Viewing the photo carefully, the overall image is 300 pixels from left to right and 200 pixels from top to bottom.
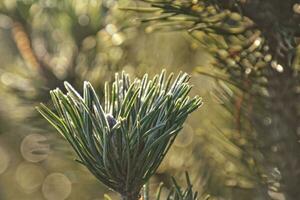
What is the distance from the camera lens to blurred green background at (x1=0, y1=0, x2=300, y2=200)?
1.98 feet

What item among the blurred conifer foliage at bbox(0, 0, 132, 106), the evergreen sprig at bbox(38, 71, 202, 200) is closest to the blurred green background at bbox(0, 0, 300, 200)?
the blurred conifer foliage at bbox(0, 0, 132, 106)

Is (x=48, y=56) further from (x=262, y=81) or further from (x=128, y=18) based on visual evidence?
(x=262, y=81)

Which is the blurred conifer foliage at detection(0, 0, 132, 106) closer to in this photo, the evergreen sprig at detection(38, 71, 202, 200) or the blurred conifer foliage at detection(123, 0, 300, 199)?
the blurred conifer foliage at detection(123, 0, 300, 199)

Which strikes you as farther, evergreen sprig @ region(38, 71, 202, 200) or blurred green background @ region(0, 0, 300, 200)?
blurred green background @ region(0, 0, 300, 200)

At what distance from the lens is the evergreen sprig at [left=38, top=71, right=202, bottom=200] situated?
0.38 m

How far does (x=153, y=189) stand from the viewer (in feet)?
2.08

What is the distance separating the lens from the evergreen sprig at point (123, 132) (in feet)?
1.26

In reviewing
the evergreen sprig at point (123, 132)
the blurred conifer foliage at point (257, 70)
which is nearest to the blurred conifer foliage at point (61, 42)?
the blurred conifer foliage at point (257, 70)

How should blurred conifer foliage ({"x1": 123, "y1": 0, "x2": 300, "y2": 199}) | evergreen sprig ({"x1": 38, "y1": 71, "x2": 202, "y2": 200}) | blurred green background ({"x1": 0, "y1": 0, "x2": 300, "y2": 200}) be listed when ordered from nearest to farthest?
1. evergreen sprig ({"x1": 38, "y1": 71, "x2": 202, "y2": 200})
2. blurred conifer foliage ({"x1": 123, "y1": 0, "x2": 300, "y2": 199})
3. blurred green background ({"x1": 0, "y1": 0, "x2": 300, "y2": 200})

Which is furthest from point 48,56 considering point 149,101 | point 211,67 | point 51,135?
point 149,101

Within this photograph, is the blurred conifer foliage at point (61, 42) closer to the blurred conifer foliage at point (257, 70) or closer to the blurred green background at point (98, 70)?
the blurred green background at point (98, 70)

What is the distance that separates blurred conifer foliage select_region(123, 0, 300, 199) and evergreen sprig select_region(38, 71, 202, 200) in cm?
10

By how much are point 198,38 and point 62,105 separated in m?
0.18

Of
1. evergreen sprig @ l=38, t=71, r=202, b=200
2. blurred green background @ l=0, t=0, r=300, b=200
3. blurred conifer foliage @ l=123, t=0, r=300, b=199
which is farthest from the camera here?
blurred green background @ l=0, t=0, r=300, b=200
